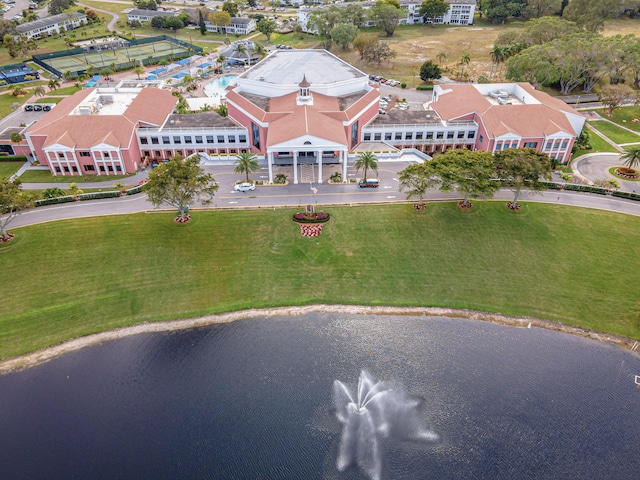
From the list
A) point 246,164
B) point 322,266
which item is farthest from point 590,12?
point 322,266

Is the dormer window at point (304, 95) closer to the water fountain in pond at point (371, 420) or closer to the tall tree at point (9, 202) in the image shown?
the tall tree at point (9, 202)

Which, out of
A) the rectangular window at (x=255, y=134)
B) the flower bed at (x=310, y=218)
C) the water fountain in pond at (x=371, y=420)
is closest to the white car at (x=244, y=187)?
the flower bed at (x=310, y=218)

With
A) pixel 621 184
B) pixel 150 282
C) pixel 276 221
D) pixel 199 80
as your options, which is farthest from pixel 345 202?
pixel 199 80

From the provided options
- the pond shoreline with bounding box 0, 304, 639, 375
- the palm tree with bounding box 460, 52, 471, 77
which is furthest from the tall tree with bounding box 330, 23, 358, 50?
the pond shoreline with bounding box 0, 304, 639, 375

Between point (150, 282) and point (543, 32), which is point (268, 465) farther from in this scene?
point (543, 32)

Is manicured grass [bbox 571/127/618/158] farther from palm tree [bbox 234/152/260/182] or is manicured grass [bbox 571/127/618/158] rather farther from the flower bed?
palm tree [bbox 234/152/260/182]
